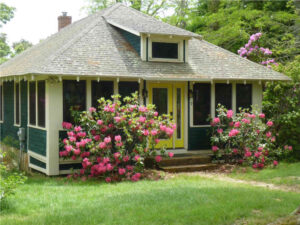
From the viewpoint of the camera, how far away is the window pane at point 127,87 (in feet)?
40.8

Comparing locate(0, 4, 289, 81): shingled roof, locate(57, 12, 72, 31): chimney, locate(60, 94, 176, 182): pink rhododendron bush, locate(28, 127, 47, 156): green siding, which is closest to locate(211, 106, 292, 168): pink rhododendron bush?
locate(0, 4, 289, 81): shingled roof

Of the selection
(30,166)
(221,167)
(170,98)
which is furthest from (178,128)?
(30,166)

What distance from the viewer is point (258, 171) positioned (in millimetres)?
12156

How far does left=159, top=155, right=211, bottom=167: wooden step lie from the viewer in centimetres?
1234

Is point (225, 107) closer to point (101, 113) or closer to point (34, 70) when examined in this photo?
point (101, 113)

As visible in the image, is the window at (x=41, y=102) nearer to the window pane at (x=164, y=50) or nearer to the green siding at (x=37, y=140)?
the green siding at (x=37, y=140)

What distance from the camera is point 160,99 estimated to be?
13211mm

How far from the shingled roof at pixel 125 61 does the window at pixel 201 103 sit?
544 millimetres

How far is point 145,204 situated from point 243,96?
7890 mm

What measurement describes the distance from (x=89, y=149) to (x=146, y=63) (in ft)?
11.9

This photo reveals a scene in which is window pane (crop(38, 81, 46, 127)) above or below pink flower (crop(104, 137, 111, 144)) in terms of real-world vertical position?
above

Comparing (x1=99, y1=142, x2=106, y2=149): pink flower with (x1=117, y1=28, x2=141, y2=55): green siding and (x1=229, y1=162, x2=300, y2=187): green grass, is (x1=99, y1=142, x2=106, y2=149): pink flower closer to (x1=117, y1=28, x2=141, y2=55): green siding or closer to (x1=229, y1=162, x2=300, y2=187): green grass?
(x1=229, y1=162, x2=300, y2=187): green grass

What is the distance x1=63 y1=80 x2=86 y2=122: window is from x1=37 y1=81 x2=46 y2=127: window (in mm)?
733

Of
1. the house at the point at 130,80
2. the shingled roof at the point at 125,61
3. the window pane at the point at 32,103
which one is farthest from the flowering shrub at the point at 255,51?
the window pane at the point at 32,103
